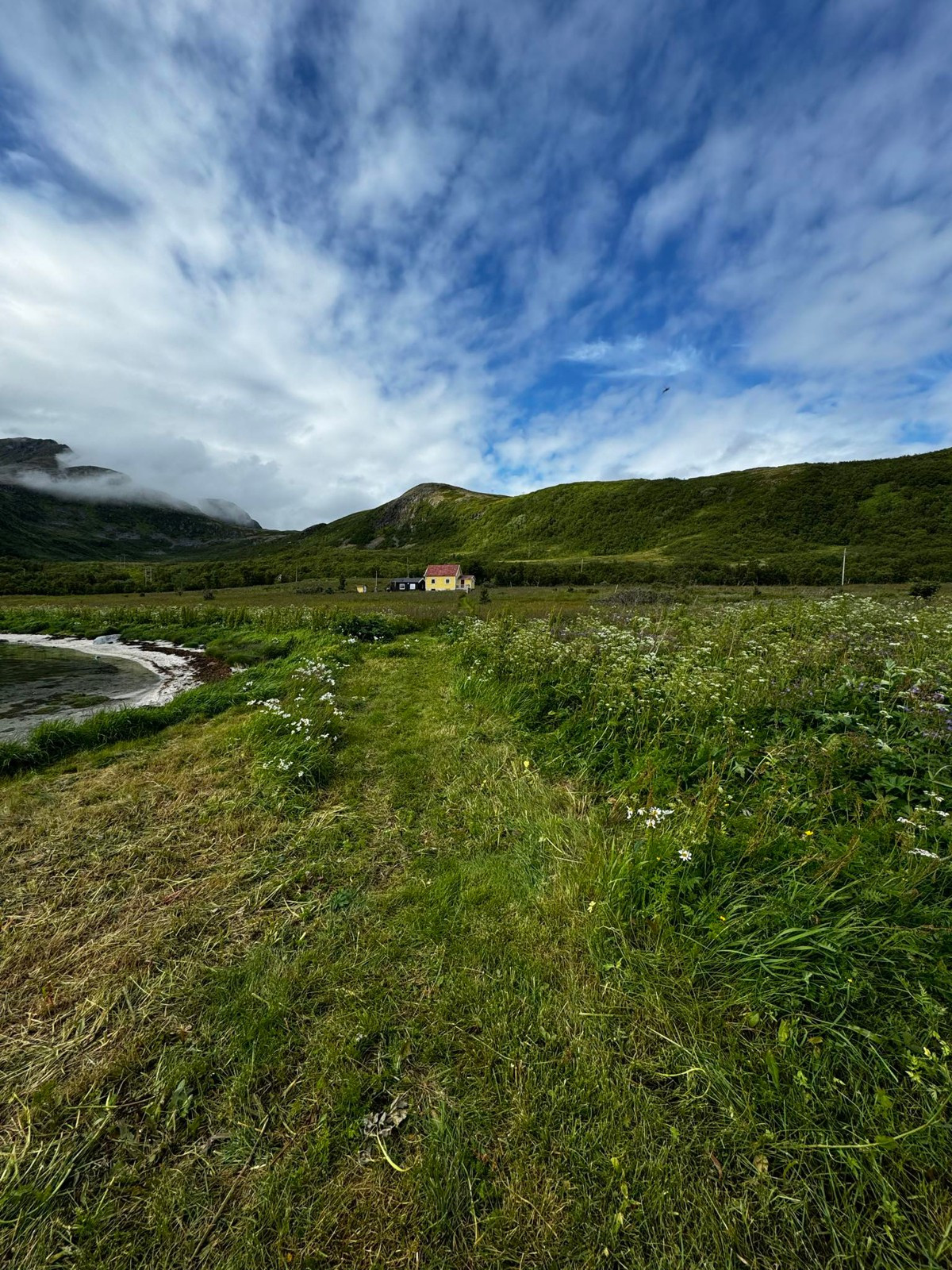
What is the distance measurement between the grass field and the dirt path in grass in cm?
2

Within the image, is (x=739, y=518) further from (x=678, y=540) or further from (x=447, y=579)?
(x=447, y=579)

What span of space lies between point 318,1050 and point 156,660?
19.0 metres

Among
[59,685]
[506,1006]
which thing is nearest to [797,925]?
[506,1006]

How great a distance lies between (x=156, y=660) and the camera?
17797mm

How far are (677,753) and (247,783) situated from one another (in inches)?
220

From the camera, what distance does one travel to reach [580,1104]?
8.10 ft

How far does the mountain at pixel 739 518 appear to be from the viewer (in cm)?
10500

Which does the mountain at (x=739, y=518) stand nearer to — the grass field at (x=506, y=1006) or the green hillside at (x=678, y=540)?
the green hillside at (x=678, y=540)

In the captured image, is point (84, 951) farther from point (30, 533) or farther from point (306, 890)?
point (30, 533)

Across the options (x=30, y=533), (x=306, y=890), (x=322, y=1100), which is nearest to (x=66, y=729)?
(x=306, y=890)

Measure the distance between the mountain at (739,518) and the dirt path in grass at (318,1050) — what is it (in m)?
92.2

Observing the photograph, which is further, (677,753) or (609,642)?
(609,642)

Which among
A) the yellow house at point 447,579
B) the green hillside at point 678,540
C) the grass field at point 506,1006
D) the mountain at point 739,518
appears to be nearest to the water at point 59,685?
the grass field at point 506,1006

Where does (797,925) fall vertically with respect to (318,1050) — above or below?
above
